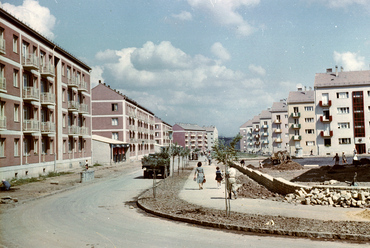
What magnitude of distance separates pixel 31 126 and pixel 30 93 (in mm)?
2851

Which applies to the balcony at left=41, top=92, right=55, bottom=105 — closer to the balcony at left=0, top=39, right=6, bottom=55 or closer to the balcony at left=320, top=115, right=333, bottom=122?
the balcony at left=0, top=39, right=6, bottom=55

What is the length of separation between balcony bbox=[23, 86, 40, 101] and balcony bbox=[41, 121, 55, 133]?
317cm

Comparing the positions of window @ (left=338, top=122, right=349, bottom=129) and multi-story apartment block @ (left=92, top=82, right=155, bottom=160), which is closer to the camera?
multi-story apartment block @ (left=92, top=82, right=155, bottom=160)

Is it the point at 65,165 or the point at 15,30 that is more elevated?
the point at 15,30

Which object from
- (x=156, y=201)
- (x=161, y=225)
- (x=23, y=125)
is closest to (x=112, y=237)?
(x=161, y=225)

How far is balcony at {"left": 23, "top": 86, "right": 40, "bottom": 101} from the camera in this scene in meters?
28.6

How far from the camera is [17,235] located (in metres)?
8.99

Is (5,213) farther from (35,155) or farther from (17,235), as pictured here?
(35,155)

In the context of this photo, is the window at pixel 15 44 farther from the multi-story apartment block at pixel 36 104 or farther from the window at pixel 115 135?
the window at pixel 115 135

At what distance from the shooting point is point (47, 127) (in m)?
32.5

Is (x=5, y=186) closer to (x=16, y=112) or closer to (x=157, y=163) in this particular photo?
(x=16, y=112)

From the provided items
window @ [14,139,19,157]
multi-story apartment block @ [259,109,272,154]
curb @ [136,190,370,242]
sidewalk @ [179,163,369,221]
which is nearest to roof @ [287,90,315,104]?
multi-story apartment block @ [259,109,272,154]

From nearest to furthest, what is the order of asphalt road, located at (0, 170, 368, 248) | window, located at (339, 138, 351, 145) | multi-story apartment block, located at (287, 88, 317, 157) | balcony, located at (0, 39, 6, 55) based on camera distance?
asphalt road, located at (0, 170, 368, 248) → balcony, located at (0, 39, 6, 55) → window, located at (339, 138, 351, 145) → multi-story apartment block, located at (287, 88, 317, 157)

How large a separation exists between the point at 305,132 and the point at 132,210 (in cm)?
6493
